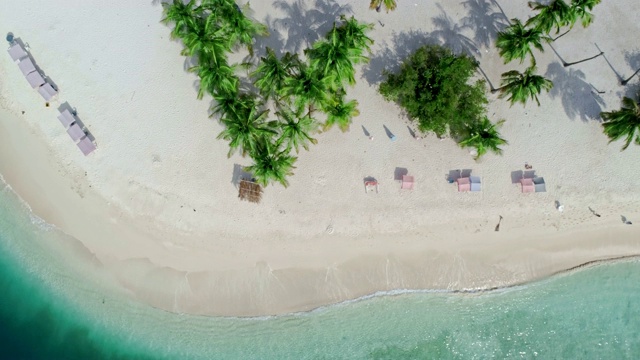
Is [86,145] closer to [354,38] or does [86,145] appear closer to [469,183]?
[354,38]

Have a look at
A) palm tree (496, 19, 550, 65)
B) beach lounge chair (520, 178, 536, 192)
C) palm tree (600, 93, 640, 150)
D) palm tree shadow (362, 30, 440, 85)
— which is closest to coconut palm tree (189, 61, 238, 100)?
palm tree shadow (362, 30, 440, 85)

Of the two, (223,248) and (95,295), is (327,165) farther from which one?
(95,295)

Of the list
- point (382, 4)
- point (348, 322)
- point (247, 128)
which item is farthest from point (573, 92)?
point (247, 128)

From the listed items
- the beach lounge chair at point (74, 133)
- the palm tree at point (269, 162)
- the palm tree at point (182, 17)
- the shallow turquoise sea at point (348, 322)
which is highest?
the palm tree at point (182, 17)

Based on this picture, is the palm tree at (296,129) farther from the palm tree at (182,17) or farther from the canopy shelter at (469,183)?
the canopy shelter at (469,183)

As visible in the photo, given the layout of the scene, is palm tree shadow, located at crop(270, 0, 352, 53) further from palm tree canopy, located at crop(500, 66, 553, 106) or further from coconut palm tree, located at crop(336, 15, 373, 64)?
palm tree canopy, located at crop(500, 66, 553, 106)

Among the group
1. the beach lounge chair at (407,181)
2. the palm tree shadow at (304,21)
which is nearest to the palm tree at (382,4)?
the palm tree shadow at (304,21)
